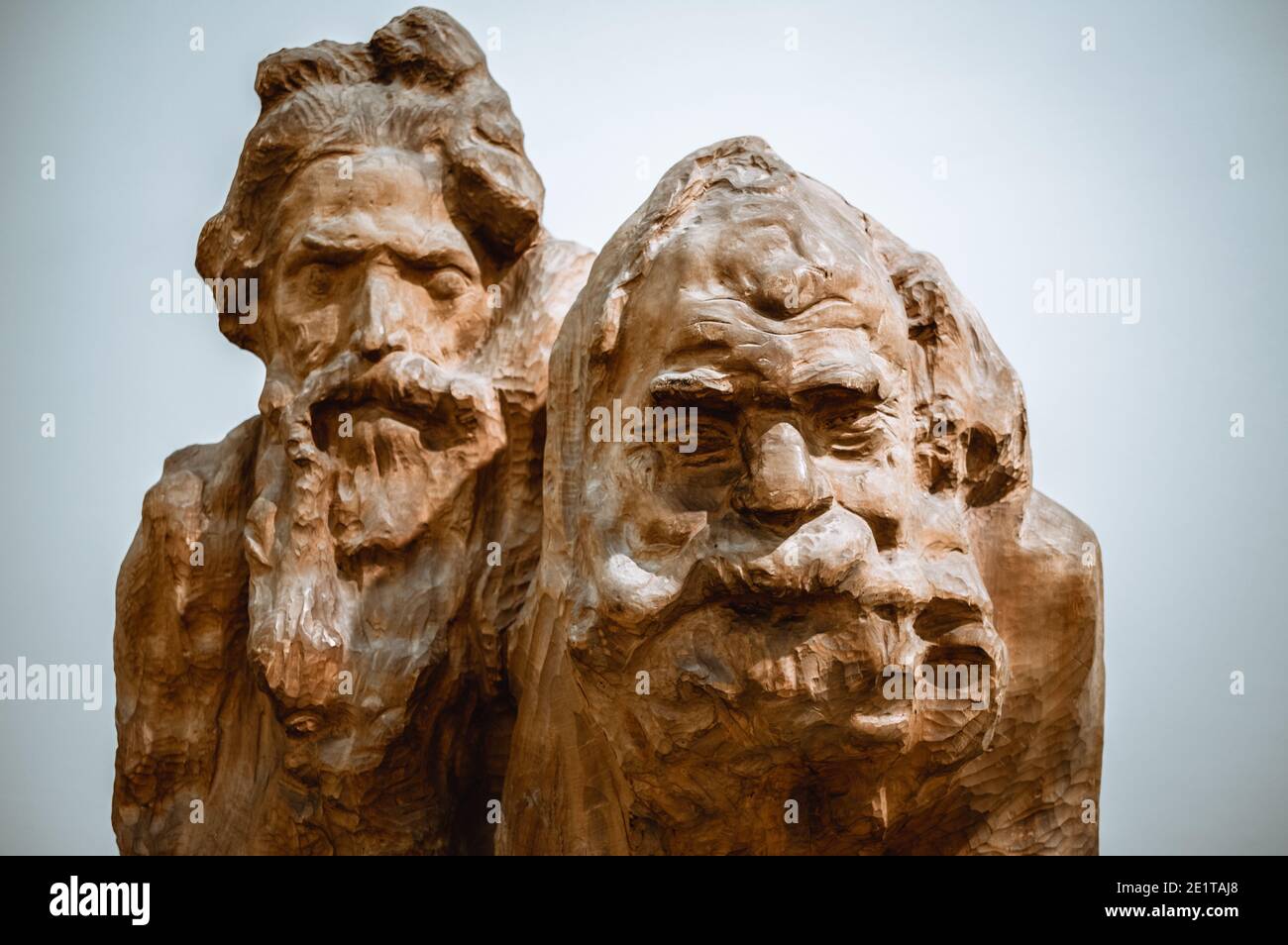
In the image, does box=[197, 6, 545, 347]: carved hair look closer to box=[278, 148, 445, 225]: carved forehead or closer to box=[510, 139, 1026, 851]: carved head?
box=[278, 148, 445, 225]: carved forehead

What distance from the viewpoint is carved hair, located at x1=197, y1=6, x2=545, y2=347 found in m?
3.26

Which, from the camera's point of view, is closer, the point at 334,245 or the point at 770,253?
the point at 770,253

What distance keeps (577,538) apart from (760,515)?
0.38 metres

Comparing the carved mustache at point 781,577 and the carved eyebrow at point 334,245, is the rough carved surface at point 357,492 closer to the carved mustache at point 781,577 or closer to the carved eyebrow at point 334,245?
the carved eyebrow at point 334,245

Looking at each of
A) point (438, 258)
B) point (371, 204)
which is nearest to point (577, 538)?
point (438, 258)

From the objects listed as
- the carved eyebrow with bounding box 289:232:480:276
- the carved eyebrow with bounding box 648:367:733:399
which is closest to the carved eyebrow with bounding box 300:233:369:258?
the carved eyebrow with bounding box 289:232:480:276

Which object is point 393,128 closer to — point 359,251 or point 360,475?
point 359,251

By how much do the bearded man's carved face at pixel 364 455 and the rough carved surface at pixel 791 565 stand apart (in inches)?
11.5

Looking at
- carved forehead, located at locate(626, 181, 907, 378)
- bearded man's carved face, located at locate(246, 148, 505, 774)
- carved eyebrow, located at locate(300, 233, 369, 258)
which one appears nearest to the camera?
carved forehead, located at locate(626, 181, 907, 378)

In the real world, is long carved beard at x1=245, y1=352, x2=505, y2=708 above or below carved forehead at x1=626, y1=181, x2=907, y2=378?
below

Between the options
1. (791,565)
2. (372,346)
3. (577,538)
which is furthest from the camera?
(372,346)

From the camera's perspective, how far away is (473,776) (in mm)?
3248

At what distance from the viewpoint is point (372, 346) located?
3.12 metres

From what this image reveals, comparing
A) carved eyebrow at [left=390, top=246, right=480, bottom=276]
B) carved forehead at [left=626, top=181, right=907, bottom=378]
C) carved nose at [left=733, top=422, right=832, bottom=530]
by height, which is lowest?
carved nose at [left=733, top=422, right=832, bottom=530]
